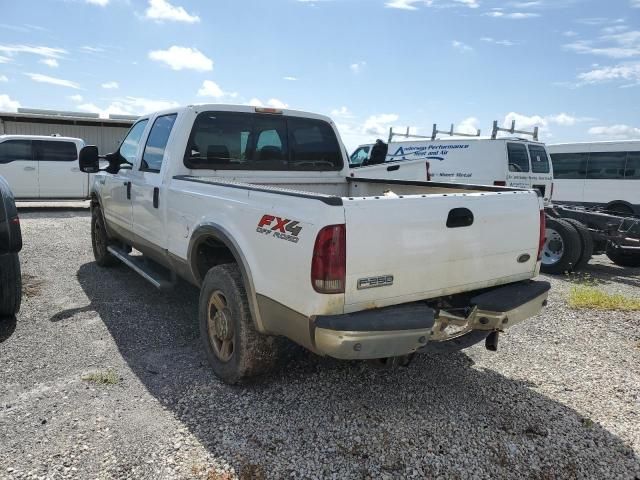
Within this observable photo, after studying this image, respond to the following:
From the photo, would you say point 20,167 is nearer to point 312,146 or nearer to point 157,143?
point 157,143

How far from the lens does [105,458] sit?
266cm

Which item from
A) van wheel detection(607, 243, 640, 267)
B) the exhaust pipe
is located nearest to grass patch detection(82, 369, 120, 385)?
the exhaust pipe

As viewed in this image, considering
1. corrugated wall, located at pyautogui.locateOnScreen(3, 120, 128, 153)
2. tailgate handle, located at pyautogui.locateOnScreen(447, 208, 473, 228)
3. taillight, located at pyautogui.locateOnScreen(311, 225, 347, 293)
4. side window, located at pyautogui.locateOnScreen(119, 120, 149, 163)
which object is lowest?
taillight, located at pyautogui.locateOnScreen(311, 225, 347, 293)

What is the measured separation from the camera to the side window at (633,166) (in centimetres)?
1265

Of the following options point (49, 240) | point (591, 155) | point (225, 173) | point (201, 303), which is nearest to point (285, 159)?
point (225, 173)

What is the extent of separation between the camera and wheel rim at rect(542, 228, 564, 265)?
771 cm

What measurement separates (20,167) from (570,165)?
1472 centimetres

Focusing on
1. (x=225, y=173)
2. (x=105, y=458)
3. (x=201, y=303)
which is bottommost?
(x=105, y=458)

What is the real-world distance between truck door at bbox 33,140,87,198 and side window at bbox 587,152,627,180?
13497 millimetres

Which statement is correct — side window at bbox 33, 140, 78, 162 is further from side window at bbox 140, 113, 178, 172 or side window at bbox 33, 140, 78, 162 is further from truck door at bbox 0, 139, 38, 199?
side window at bbox 140, 113, 178, 172

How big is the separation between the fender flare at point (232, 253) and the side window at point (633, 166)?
12.5 metres

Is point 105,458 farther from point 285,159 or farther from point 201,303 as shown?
point 285,159

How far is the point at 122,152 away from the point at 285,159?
6.98 feet

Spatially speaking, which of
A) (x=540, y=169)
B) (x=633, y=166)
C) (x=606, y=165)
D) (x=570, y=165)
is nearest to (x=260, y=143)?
(x=540, y=169)
